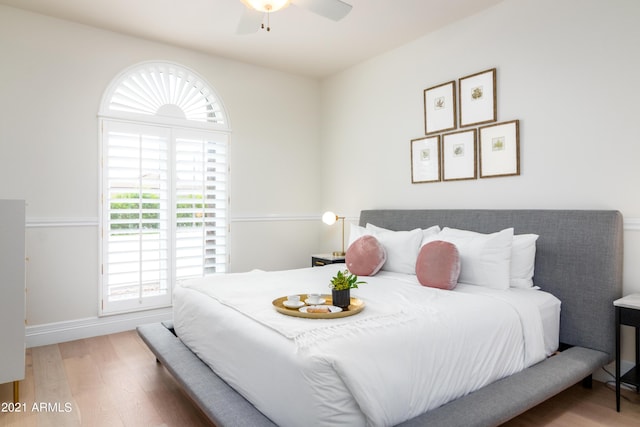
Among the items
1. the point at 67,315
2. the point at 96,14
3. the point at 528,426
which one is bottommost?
the point at 528,426

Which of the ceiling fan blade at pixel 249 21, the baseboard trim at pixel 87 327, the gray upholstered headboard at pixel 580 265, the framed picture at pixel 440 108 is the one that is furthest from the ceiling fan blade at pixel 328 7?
the baseboard trim at pixel 87 327

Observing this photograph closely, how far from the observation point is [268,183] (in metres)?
4.95

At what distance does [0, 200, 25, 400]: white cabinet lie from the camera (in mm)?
2422

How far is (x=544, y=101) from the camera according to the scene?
3.09 m

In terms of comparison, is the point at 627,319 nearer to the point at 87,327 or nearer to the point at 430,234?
the point at 430,234

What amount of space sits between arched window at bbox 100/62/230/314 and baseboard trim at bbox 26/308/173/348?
10cm

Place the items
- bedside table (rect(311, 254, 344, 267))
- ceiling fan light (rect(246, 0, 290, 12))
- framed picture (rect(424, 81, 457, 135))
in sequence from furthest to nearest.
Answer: bedside table (rect(311, 254, 344, 267)), framed picture (rect(424, 81, 457, 135)), ceiling fan light (rect(246, 0, 290, 12))

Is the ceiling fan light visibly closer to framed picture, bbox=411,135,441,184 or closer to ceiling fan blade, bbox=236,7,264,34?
ceiling fan blade, bbox=236,7,264,34

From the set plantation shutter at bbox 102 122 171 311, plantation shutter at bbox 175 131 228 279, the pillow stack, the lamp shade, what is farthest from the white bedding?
the lamp shade

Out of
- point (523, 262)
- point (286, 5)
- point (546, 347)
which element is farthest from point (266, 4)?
point (546, 347)

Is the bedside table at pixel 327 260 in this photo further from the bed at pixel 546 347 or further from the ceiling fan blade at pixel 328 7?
the ceiling fan blade at pixel 328 7

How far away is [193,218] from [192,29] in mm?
1859

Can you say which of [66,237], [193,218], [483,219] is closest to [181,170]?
[193,218]

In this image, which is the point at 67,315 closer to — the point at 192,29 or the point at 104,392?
the point at 104,392
